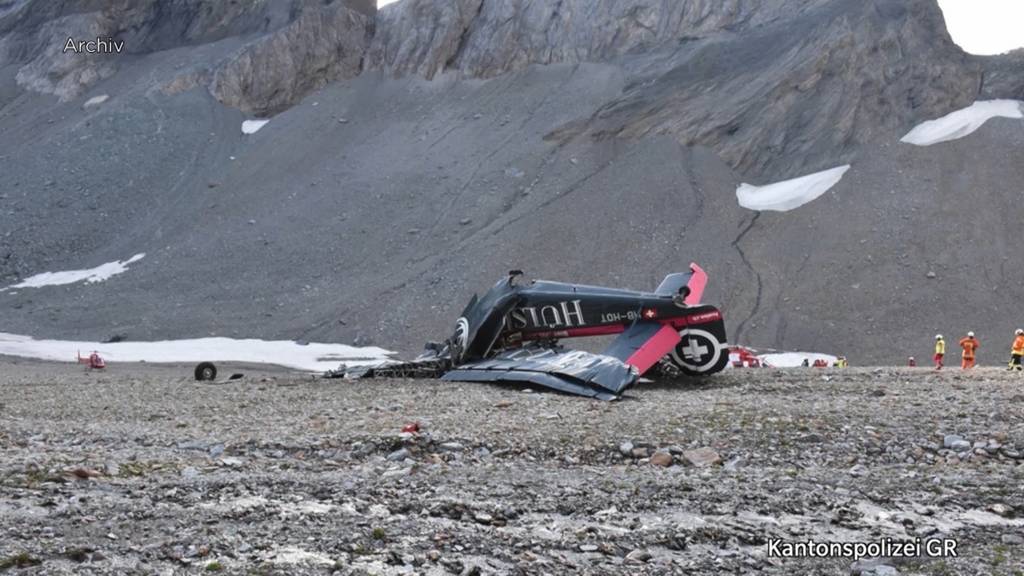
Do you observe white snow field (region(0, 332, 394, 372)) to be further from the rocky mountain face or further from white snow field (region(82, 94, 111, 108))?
white snow field (region(82, 94, 111, 108))

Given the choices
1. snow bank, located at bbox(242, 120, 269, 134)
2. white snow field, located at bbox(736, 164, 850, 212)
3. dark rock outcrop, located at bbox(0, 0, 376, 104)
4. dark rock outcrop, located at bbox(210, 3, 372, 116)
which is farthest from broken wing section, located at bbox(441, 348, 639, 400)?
dark rock outcrop, located at bbox(0, 0, 376, 104)

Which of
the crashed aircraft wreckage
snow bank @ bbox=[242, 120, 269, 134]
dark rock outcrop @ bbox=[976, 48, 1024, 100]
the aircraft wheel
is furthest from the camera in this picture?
snow bank @ bbox=[242, 120, 269, 134]

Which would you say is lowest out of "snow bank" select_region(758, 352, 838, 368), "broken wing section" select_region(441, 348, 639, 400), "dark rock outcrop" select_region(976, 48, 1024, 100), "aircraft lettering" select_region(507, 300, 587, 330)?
"broken wing section" select_region(441, 348, 639, 400)

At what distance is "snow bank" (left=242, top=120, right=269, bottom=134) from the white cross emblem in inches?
2466

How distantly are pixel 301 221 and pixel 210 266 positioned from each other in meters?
6.84

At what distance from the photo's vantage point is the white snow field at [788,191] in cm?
6038

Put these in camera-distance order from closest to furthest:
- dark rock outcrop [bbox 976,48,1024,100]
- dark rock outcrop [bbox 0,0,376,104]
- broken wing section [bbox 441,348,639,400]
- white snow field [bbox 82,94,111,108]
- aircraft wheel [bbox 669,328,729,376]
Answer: broken wing section [bbox 441,348,639,400]
aircraft wheel [bbox 669,328,729,376]
dark rock outcrop [bbox 976,48,1024,100]
white snow field [bbox 82,94,111,108]
dark rock outcrop [bbox 0,0,376,104]

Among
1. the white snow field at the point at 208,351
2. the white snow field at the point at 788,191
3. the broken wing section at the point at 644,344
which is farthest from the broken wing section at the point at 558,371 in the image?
the white snow field at the point at 788,191

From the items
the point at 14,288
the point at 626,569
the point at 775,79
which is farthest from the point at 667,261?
the point at 626,569

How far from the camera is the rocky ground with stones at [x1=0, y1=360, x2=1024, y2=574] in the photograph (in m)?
8.05

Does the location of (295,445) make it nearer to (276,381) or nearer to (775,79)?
(276,381)

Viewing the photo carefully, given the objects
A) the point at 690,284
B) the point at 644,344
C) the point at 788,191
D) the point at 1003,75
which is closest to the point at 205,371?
the point at 644,344

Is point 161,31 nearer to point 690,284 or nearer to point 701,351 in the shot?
point 690,284

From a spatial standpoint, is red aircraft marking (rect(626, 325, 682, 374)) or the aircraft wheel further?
the aircraft wheel
